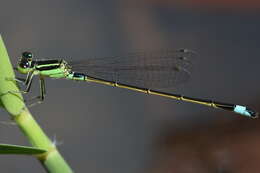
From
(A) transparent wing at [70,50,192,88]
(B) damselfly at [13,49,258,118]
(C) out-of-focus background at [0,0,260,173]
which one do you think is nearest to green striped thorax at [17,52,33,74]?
(B) damselfly at [13,49,258,118]

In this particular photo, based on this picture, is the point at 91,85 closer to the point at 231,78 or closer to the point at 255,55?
the point at 231,78

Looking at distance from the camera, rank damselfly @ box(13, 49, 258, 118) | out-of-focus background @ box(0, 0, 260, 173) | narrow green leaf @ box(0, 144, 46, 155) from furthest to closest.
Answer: out-of-focus background @ box(0, 0, 260, 173)
damselfly @ box(13, 49, 258, 118)
narrow green leaf @ box(0, 144, 46, 155)

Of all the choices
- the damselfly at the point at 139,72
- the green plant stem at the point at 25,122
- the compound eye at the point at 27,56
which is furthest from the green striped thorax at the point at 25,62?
the green plant stem at the point at 25,122

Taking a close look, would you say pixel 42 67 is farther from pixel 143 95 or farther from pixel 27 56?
pixel 143 95

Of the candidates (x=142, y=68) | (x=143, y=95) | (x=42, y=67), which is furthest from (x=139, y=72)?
(x=143, y=95)

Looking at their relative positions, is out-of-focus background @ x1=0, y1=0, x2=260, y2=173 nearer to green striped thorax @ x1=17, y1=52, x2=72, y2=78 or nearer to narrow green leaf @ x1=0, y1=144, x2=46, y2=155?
green striped thorax @ x1=17, y1=52, x2=72, y2=78
